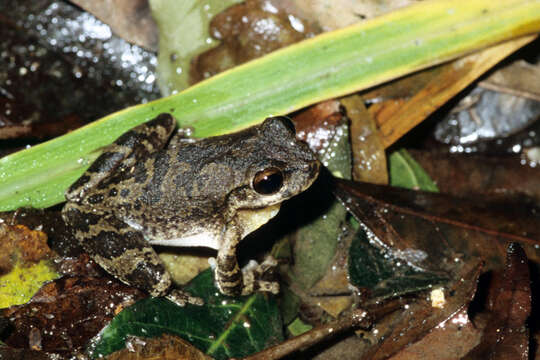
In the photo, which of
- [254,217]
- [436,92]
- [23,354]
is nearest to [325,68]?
[436,92]

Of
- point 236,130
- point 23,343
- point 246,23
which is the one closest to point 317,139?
point 236,130

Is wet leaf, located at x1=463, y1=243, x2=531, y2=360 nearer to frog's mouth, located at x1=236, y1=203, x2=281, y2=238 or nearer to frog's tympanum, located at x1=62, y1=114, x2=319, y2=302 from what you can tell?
frog's tympanum, located at x1=62, y1=114, x2=319, y2=302

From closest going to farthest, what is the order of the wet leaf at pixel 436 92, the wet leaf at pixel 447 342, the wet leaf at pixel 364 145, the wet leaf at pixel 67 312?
1. the wet leaf at pixel 447 342
2. the wet leaf at pixel 67 312
3. the wet leaf at pixel 364 145
4. the wet leaf at pixel 436 92

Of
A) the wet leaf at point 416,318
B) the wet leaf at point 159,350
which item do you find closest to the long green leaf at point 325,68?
the wet leaf at point 159,350

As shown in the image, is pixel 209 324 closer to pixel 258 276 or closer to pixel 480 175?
pixel 258 276

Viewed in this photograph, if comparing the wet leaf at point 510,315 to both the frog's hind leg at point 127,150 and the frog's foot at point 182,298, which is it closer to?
the frog's foot at point 182,298

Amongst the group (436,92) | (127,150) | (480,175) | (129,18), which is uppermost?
(129,18)

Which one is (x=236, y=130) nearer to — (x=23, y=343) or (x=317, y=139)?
(x=317, y=139)
